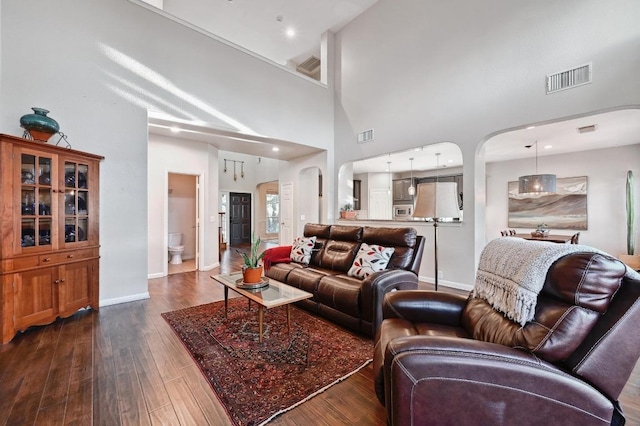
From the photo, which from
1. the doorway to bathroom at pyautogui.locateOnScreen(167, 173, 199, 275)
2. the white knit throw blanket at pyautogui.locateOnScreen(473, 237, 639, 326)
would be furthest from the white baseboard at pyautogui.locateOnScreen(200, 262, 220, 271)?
the white knit throw blanket at pyautogui.locateOnScreen(473, 237, 639, 326)

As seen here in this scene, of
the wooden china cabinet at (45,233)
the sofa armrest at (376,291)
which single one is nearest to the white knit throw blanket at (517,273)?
the sofa armrest at (376,291)

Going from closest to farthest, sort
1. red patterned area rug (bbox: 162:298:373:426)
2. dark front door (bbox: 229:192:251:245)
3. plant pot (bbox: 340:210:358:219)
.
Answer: red patterned area rug (bbox: 162:298:373:426), plant pot (bbox: 340:210:358:219), dark front door (bbox: 229:192:251:245)

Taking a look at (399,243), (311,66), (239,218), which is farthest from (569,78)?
(239,218)

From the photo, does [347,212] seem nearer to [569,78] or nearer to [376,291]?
[376,291]

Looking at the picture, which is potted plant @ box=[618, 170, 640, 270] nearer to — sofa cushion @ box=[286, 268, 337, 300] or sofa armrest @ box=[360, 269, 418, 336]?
sofa armrest @ box=[360, 269, 418, 336]

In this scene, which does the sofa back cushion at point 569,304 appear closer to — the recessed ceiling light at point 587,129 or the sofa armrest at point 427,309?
the sofa armrest at point 427,309

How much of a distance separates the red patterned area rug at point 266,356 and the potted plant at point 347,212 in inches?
119

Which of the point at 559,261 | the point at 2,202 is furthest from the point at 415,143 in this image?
the point at 2,202

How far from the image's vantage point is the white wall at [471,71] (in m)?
3.06

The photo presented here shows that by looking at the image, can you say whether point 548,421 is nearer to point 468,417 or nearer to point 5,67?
point 468,417

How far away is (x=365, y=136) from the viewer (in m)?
5.65

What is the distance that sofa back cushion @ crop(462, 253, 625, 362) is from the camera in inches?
44.2

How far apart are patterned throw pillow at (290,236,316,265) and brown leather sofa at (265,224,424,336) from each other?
0.08 m

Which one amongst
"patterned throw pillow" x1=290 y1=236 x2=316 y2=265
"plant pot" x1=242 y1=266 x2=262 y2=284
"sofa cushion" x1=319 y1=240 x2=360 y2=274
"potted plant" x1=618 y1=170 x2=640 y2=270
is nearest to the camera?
"plant pot" x1=242 y1=266 x2=262 y2=284
